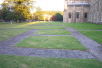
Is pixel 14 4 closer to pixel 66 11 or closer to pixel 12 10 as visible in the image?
pixel 12 10

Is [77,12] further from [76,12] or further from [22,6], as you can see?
[22,6]

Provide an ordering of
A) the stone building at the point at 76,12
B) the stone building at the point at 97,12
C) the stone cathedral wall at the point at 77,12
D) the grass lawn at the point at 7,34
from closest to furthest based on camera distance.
→ the grass lawn at the point at 7,34
the stone building at the point at 97,12
the stone cathedral wall at the point at 77,12
the stone building at the point at 76,12

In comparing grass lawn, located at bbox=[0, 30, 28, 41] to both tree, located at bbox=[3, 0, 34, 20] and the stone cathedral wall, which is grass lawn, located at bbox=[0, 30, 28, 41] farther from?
the stone cathedral wall

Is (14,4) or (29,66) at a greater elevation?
Result: (14,4)

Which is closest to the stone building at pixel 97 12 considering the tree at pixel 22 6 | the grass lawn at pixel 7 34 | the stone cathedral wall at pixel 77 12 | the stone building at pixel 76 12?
the stone cathedral wall at pixel 77 12

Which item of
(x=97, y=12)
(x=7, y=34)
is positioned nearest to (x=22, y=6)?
(x=97, y=12)

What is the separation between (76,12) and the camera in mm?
56031

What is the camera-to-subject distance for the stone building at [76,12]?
181 feet

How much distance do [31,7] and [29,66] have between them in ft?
144

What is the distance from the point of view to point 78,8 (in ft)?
183

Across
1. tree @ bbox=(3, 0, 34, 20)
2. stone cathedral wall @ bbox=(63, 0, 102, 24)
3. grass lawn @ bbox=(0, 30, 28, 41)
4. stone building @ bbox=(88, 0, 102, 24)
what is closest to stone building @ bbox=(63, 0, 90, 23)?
stone cathedral wall @ bbox=(63, 0, 102, 24)

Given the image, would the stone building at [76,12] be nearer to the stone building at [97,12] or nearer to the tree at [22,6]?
the stone building at [97,12]

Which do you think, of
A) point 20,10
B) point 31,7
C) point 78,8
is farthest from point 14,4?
point 78,8

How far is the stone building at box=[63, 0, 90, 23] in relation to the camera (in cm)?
5509
